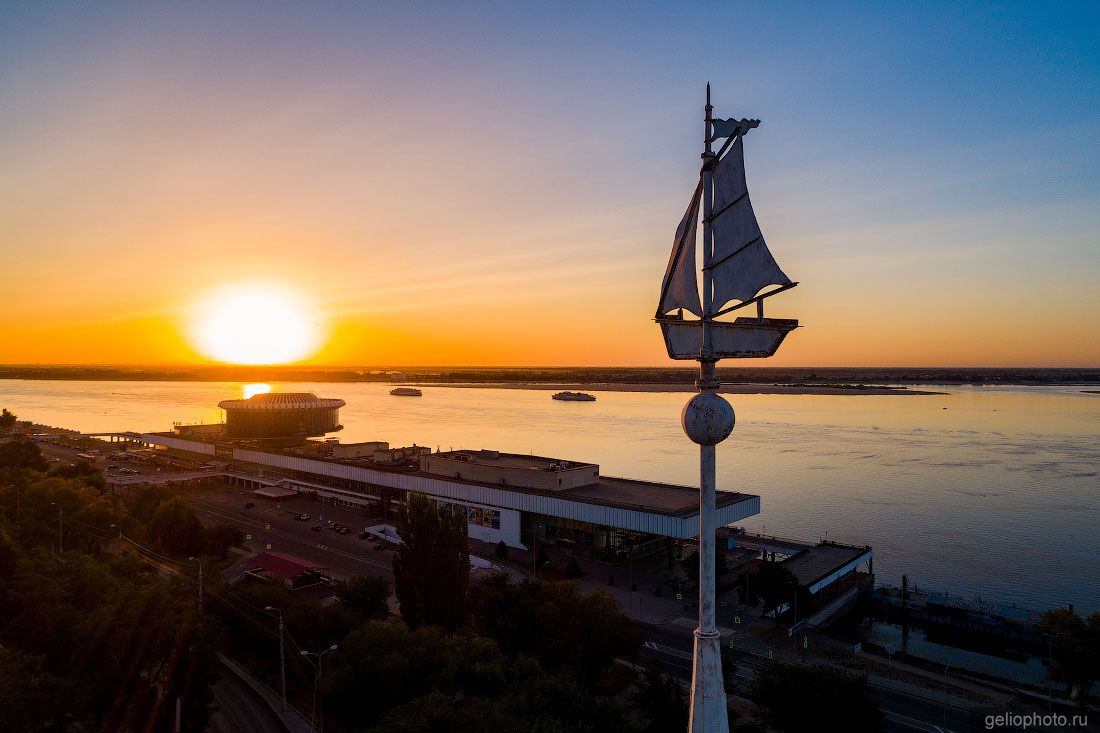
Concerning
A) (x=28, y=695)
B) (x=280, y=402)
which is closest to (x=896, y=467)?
(x=280, y=402)

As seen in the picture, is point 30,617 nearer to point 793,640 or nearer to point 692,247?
point 692,247

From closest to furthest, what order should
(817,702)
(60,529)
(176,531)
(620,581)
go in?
(817,702) → (60,529) → (620,581) → (176,531)

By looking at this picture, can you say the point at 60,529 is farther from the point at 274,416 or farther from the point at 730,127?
the point at 730,127

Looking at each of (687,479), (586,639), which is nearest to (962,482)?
(687,479)

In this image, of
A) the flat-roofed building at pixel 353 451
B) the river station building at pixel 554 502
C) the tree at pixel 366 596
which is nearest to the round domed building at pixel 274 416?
the river station building at pixel 554 502

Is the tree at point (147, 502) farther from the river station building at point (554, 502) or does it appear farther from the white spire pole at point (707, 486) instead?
the white spire pole at point (707, 486)
